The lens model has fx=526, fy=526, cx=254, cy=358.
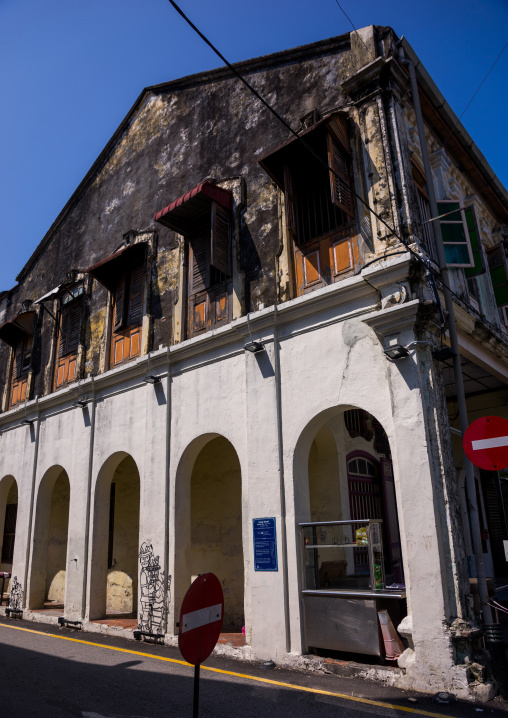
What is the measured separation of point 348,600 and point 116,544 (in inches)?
296

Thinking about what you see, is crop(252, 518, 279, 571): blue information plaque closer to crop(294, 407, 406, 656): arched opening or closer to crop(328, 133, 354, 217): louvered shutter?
crop(294, 407, 406, 656): arched opening

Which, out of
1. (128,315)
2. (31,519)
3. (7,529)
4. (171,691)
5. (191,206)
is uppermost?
(191,206)

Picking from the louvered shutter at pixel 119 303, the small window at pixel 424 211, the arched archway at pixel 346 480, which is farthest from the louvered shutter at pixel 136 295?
A: the small window at pixel 424 211

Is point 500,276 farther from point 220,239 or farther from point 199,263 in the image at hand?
point 199,263

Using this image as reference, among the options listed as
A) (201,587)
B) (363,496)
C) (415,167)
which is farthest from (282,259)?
(201,587)

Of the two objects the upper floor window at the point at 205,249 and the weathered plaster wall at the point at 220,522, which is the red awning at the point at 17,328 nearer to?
the upper floor window at the point at 205,249

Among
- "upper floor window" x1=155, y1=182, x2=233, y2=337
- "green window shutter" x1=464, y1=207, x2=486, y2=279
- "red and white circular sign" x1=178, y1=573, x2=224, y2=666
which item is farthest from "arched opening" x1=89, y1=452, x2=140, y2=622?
"green window shutter" x1=464, y1=207, x2=486, y2=279

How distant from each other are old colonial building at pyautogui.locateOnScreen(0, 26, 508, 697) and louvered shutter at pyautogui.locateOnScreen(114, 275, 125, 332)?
0.31 ft

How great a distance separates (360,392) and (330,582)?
3095mm

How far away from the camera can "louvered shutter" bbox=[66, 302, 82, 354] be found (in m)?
13.9

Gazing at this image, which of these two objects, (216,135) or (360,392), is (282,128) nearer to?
(216,135)

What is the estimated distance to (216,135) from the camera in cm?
1139

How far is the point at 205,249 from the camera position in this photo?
427 inches

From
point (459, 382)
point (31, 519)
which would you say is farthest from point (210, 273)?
point (31, 519)
